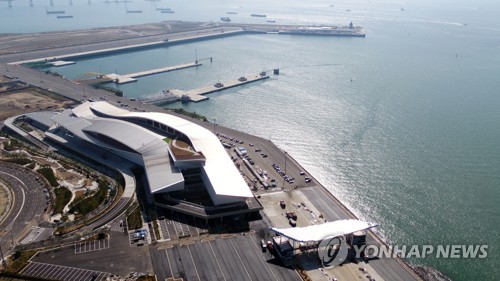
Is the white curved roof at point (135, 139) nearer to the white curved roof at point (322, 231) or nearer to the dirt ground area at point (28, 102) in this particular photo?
the white curved roof at point (322, 231)

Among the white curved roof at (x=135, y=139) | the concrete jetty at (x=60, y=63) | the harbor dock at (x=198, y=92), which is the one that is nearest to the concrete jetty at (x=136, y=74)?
the harbor dock at (x=198, y=92)

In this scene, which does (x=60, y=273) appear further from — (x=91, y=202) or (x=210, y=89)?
(x=210, y=89)

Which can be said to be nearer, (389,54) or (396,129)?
(396,129)

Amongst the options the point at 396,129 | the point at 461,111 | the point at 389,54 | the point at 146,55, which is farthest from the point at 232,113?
the point at 389,54

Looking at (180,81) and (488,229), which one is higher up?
(180,81)

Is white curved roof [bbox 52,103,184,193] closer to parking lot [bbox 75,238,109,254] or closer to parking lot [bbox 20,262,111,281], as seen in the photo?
parking lot [bbox 75,238,109,254]

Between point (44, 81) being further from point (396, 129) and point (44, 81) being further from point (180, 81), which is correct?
point (396, 129)
